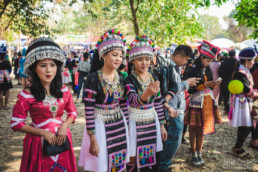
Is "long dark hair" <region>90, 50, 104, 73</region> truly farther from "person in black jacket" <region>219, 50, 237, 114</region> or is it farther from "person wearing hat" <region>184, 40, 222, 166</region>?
"person in black jacket" <region>219, 50, 237, 114</region>

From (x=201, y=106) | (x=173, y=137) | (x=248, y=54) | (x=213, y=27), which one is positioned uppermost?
(x=213, y=27)

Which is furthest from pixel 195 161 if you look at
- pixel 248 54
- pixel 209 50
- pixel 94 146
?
pixel 94 146

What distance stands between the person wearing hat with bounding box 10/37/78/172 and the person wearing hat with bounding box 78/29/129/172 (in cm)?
26

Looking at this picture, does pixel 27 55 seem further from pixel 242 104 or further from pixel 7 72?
pixel 7 72

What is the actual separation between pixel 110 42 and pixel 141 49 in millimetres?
416

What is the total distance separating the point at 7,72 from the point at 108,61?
245 inches

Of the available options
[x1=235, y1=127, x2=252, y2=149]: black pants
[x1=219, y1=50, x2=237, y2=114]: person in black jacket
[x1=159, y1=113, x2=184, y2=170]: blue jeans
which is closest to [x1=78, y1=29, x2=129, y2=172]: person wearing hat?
[x1=159, y1=113, x2=184, y2=170]: blue jeans

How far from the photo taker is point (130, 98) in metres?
2.34

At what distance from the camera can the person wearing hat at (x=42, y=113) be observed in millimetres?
1900

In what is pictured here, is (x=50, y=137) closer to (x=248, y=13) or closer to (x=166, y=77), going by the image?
(x=166, y=77)

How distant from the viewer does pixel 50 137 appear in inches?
75.2

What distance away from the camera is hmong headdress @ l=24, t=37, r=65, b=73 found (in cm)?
192

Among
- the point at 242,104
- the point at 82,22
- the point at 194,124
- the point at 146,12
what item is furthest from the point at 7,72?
the point at 82,22

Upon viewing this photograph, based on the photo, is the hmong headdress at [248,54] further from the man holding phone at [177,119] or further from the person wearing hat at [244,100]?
the man holding phone at [177,119]
